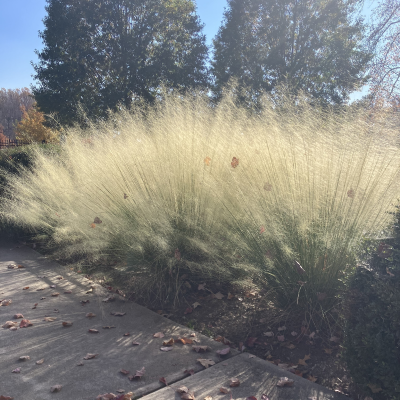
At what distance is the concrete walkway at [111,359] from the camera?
201 cm

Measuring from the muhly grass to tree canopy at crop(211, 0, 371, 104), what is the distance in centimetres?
1425

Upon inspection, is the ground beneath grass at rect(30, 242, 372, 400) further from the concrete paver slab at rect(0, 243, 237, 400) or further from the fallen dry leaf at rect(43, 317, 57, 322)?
the fallen dry leaf at rect(43, 317, 57, 322)

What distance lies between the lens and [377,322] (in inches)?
71.9

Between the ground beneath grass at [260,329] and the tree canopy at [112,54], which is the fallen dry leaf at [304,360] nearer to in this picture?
the ground beneath grass at [260,329]

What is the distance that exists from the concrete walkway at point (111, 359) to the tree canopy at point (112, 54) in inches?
625

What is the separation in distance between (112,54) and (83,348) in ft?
62.5

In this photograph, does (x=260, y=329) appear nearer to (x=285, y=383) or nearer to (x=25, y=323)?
(x=285, y=383)

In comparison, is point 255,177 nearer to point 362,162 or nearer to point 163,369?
point 362,162

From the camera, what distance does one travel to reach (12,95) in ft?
206

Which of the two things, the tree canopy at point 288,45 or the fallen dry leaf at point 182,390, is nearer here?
the fallen dry leaf at point 182,390

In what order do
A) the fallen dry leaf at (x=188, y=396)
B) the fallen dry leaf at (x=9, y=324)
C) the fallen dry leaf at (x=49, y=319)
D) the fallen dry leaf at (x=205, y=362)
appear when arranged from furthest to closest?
the fallen dry leaf at (x=49, y=319), the fallen dry leaf at (x=9, y=324), the fallen dry leaf at (x=205, y=362), the fallen dry leaf at (x=188, y=396)

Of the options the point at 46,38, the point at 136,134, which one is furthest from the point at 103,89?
the point at 136,134

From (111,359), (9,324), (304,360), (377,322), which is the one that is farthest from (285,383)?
(9,324)

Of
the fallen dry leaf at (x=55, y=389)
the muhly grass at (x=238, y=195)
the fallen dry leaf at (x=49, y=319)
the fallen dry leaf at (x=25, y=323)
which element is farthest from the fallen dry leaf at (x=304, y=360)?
the fallen dry leaf at (x=25, y=323)
